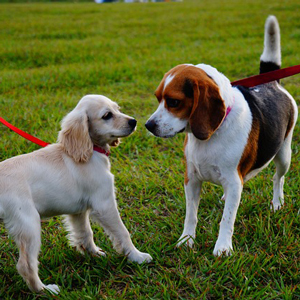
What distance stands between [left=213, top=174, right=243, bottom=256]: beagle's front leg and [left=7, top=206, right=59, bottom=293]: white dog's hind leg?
135 centimetres

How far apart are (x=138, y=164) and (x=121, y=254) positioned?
5.72ft

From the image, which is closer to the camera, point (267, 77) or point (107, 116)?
point (107, 116)

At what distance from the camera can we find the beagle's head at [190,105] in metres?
2.81

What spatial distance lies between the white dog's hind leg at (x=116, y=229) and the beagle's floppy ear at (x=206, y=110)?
85 centimetres

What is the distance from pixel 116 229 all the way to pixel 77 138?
2.45ft

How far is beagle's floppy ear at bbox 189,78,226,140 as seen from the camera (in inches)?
110

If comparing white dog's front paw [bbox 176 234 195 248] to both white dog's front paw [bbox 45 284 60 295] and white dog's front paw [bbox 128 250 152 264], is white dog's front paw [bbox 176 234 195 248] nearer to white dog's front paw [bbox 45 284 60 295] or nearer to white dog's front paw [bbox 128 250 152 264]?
white dog's front paw [bbox 128 250 152 264]

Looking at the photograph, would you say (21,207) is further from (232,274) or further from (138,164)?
(138,164)

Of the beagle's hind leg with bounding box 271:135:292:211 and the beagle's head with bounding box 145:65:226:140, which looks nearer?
the beagle's head with bounding box 145:65:226:140

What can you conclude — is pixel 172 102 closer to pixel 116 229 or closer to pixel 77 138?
pixel 77 138

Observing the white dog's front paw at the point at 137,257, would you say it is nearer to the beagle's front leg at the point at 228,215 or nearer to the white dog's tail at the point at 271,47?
the beagle's front leg at the point at 228,215

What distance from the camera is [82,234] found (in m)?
3.23

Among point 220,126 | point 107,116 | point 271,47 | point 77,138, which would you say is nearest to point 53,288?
point 77,138

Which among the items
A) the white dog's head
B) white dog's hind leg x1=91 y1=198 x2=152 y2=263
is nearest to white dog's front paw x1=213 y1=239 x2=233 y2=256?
white dog's hind leg x1=91 y1=198 x2=152 y2=263
